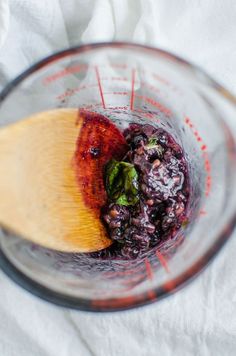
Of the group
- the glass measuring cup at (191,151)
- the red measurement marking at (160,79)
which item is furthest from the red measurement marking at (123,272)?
the red measurement marking at (160,79)

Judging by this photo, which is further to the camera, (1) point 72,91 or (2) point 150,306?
(2) point 150,306

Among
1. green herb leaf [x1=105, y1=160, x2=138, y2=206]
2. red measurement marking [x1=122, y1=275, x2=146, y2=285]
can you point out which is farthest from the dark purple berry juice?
red measurement marking [x1=122, y1=275, x2=146, y2=285]

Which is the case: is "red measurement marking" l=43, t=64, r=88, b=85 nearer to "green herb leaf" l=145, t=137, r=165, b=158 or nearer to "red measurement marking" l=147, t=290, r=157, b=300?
"green herb leaf" l=145, t=137, r=165, b=158

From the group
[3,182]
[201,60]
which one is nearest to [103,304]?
[3,182]

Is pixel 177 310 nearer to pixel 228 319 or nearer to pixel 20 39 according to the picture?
pixel 228 319

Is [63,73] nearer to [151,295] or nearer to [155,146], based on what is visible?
[155,146]

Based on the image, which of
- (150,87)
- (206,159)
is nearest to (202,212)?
(206,159)

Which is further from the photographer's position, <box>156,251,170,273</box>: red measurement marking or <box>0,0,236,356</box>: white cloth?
<box>0,0,236,356</box>: white cloth
